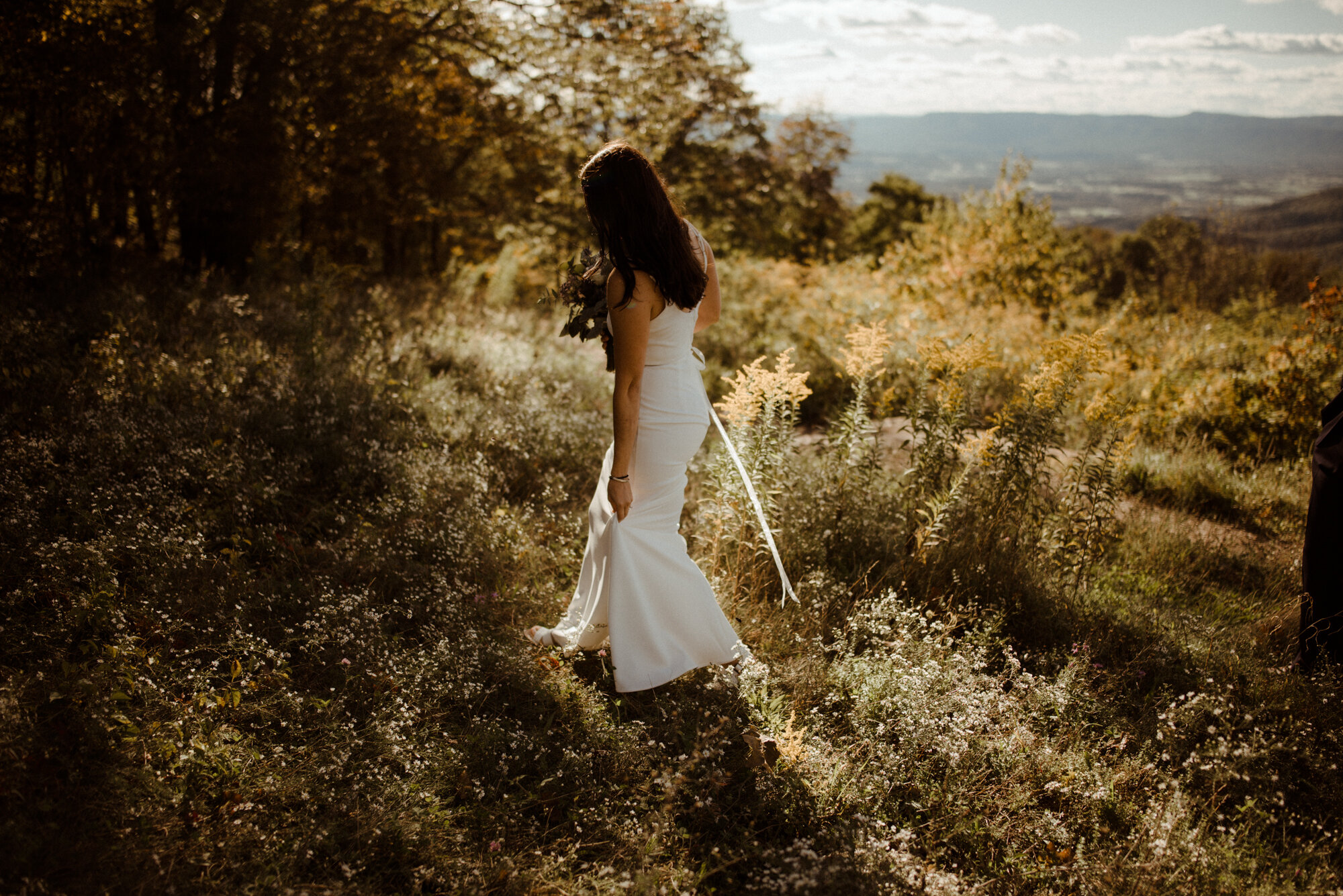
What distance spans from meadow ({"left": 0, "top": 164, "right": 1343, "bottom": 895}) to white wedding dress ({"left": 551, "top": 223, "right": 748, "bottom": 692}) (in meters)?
0.21

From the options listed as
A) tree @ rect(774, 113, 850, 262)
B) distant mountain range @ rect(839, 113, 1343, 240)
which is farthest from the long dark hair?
tree @ rect(774, 113, 850, 262)

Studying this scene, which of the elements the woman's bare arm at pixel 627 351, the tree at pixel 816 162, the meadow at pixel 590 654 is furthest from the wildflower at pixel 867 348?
Result: the tree at pixel 816 162

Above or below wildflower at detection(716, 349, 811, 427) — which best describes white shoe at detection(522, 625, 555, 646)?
below

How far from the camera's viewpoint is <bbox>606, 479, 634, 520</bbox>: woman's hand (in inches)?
130

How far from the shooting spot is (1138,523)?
5285 mm

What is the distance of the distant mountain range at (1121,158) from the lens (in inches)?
1833

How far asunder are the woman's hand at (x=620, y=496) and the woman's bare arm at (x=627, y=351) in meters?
0.02

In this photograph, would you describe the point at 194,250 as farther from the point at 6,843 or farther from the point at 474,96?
the point at 6,843

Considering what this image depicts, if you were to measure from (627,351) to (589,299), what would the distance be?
0.42 m

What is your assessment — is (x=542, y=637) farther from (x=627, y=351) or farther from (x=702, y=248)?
(x=702, y=248)

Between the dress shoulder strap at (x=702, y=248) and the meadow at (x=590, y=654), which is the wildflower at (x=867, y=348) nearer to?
the meadow at (x=590, y=654)

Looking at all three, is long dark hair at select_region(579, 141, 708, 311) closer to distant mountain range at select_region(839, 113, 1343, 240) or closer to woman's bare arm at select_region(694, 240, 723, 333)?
woman's bare arm at select_region(694, 240, 723, 333)

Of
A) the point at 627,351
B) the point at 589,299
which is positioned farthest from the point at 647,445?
the point at 589,299

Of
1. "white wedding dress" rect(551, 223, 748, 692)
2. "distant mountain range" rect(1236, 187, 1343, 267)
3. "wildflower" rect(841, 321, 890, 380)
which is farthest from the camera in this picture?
"distant mountain range" rect(1236, 187, 1343, 267)
